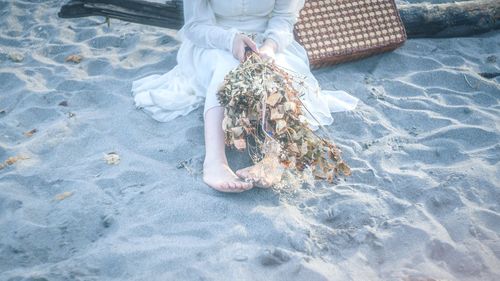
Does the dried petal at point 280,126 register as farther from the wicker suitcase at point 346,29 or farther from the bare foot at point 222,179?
the wicker suitcase at point 346,29

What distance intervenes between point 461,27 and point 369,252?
268 cm

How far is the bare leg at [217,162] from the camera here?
2.19 metres

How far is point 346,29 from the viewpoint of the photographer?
3396 mm

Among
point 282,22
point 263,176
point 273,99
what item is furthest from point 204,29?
point 263,176

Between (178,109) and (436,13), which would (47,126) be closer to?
(178,109)

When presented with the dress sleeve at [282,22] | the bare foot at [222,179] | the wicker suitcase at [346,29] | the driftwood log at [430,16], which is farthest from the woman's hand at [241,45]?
the driftwood log at [430,16]

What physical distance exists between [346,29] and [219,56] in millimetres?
1239

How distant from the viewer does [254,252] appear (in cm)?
193

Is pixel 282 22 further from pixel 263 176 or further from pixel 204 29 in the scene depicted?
pixel 263 176

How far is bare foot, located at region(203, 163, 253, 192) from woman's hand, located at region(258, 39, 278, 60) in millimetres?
724

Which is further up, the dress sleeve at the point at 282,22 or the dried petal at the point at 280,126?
the dress sleeve at the point at 282,22

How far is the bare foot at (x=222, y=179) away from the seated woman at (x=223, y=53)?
41 cm

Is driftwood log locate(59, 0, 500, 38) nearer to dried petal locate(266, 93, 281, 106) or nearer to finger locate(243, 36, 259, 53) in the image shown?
finger locate(243, 36, 259, 53)

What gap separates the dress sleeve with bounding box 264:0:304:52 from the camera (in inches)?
110
